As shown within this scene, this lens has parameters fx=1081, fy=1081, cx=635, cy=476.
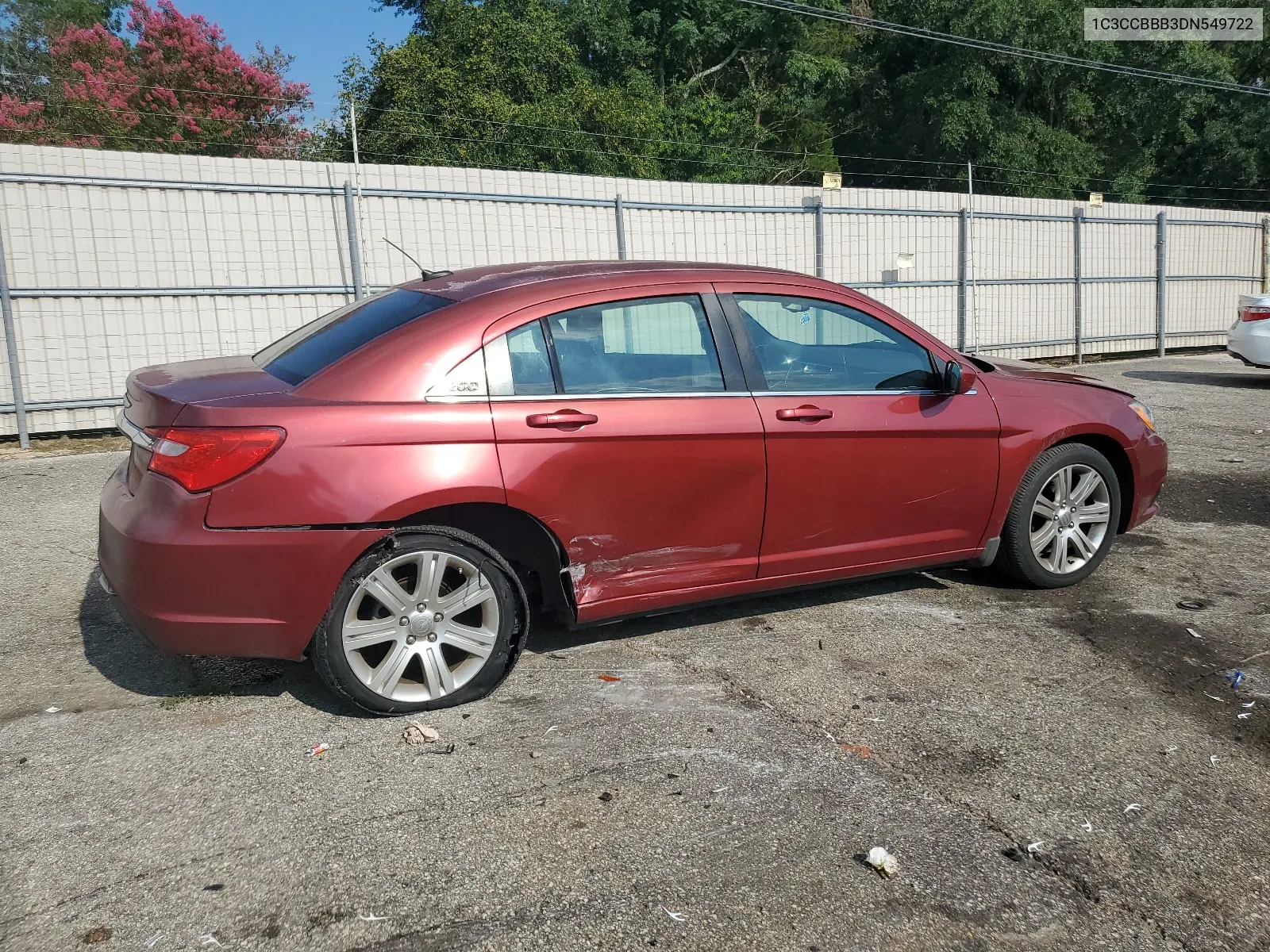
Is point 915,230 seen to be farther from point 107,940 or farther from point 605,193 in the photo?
point 107,940

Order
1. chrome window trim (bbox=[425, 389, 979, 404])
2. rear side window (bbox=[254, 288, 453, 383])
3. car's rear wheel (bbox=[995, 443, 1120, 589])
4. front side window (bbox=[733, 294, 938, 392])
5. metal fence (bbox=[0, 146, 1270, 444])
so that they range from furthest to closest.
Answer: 1. metal fence (bbox=[0, 146, 1270, 444])
2. car's rear wheel (bbox=[995, 443, 1120, 589])
3. front side window (bbox=[733, 294, 938, 392])
4. rear side window (bbox=[254, 288, 453, 383])
5. chrome window trim (bbox=[425, 389, 979, 404])

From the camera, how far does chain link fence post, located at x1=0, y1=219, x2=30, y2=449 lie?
A: 9055mm

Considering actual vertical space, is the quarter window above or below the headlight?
above

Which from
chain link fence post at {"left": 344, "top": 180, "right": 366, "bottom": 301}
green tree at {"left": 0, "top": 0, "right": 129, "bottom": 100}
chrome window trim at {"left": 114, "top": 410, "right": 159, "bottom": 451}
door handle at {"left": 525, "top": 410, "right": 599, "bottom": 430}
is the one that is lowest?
door handle at {"left": 525, "top": 410, "right": 599, "bottom": 430}

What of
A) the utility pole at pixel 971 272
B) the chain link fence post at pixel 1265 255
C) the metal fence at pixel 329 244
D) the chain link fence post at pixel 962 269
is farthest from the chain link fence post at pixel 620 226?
the chain link fence post at pixel 1265 255

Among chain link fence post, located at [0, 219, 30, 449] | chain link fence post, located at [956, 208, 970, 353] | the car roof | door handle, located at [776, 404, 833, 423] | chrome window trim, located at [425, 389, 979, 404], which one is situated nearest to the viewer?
chrome window trim, located at [425, 389, 979, 404]

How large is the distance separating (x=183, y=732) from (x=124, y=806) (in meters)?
0.51

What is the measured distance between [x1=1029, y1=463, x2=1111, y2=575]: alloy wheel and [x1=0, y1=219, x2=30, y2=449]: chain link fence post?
8.29 metres

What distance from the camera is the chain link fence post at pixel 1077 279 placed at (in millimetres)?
16531

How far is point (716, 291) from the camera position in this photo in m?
4.35

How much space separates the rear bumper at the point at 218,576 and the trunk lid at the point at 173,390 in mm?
175

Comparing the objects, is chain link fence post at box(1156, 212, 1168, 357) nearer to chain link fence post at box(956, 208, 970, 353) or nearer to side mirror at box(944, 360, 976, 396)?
chain link fence post at box(956, 208, 970, 353)

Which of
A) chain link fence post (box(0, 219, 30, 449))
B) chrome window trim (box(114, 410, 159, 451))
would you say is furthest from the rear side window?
chain link fence post (box(0, 219, 30, 449))

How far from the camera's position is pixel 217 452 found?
11.3 feet
